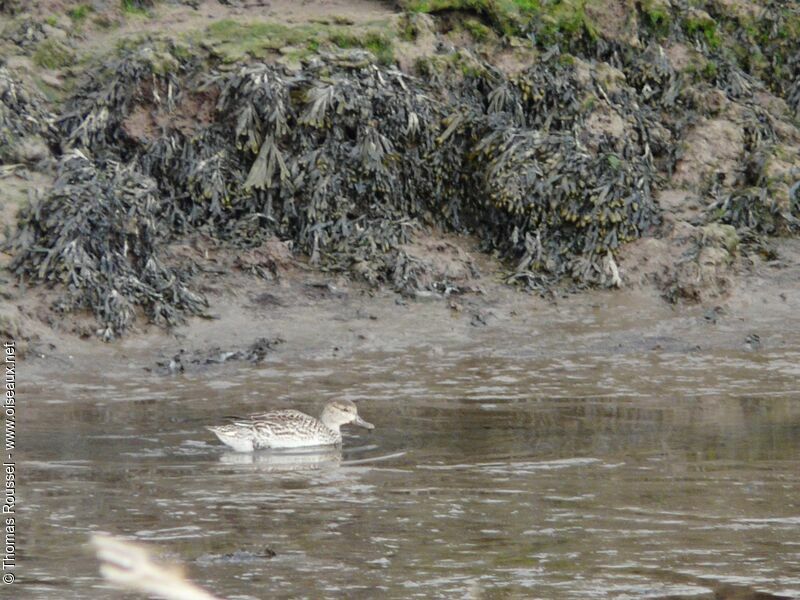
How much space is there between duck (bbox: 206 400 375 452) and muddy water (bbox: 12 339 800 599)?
86 millimetres

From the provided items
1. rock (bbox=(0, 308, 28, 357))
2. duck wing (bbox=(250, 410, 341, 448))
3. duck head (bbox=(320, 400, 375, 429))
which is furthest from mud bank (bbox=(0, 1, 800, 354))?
duck wing (bbox=(250, 410, 341, 448))

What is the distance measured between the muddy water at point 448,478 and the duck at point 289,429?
86 millimetres

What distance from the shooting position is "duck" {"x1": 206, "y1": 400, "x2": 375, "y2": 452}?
8102 mm

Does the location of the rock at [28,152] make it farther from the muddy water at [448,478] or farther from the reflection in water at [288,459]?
the reflection in water at [288,459]

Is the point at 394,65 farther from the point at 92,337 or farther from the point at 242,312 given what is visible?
the point at 92,337

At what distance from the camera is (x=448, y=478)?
7.49 meters

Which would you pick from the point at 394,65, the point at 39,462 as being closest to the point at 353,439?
the point at 39,462

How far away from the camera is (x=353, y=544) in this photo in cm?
636

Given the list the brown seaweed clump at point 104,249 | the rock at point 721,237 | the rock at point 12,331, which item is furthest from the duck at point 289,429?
the rock at point 721,237

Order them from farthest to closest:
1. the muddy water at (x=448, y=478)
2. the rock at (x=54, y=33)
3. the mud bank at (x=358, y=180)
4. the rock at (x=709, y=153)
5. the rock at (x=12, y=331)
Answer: the rock at (x=709, y=153)
the rock at (x=54, y=33)
the mud bank at (x=358, y=180)
the rock at (x=12, y=331)
the muddy water at (x=448, y=478)

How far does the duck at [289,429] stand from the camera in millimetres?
8102

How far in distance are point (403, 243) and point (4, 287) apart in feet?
9.43

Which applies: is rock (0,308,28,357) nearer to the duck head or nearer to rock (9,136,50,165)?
rock (9,136,50,165)

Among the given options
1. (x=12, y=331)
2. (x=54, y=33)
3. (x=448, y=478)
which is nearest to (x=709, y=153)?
(x=54, y=33)
